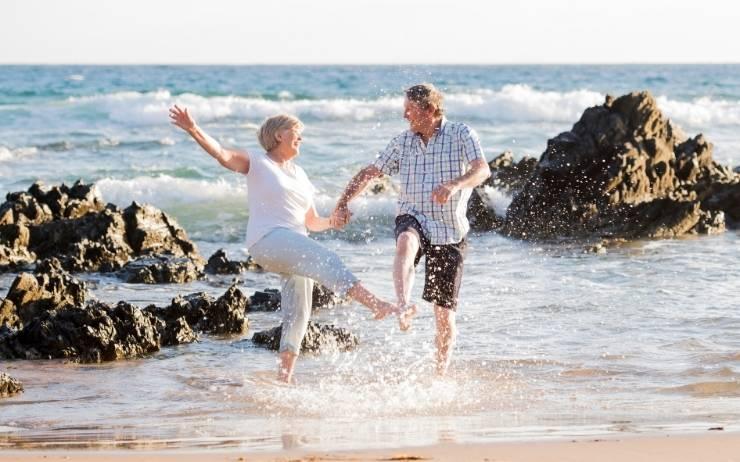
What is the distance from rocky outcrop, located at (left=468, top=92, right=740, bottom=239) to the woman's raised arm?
974cm

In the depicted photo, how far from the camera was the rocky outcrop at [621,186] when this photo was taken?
16.7 m

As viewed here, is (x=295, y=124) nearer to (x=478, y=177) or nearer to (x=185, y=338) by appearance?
(x=478, y=177)

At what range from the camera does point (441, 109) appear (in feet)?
26.2

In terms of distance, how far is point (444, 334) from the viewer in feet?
27.1

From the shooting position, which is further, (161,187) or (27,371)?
(161,187)

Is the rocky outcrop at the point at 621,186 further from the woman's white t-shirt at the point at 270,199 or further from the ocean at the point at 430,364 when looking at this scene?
the woman's white t-shirt at the point at 270,199

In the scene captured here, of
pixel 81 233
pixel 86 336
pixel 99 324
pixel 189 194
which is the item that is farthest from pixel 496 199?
pixel 86 336

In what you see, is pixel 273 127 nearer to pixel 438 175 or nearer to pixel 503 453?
pixel 438 175

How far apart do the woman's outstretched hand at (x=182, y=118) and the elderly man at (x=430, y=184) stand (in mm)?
1247

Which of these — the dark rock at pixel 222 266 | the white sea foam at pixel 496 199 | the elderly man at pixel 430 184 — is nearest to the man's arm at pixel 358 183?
the elderly man at pixel 430 184

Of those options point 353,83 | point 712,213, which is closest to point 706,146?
point 712,213

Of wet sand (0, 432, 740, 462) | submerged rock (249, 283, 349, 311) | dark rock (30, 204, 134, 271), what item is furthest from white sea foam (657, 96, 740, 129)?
wet sand (0, 432, 740, 462)

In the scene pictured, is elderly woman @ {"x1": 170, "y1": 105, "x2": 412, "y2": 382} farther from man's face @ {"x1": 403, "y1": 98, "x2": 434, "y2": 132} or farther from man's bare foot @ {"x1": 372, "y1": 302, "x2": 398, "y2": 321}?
man's face @ {"x1": 403, "y1": 98, "x2": 434, "y2": 132}

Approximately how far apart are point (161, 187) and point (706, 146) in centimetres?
978
